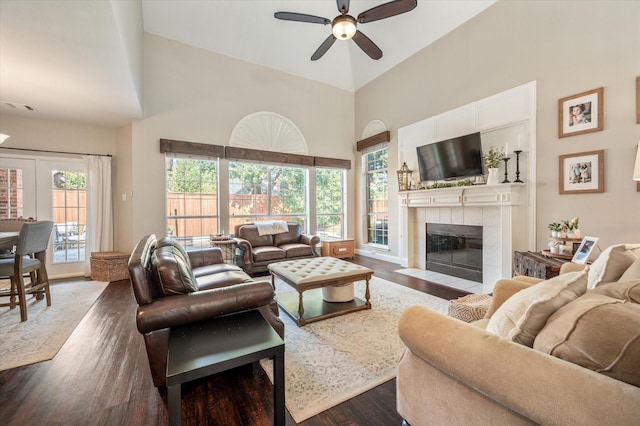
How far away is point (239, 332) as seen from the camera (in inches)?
60.6

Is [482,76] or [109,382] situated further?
[482,76]

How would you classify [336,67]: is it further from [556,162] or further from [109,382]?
[109,382]

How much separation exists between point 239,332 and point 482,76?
4770 mm

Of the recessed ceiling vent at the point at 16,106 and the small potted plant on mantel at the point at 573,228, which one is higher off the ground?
the recessed ceiling vent at the point at 16,106

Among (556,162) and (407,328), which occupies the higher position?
(556,162)

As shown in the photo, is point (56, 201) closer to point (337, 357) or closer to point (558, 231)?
point (337, 357)

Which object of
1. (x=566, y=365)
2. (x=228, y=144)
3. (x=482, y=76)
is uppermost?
(x=482, y=76)

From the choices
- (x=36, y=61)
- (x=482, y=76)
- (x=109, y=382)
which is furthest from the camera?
(x=482, y=76)

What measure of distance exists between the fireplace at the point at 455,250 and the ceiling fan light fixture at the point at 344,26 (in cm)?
335

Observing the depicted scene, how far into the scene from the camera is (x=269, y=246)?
199 inches

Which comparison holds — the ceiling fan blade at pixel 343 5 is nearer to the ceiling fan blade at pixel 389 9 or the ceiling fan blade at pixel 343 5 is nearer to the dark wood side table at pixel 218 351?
the ceiling fan blade at pixel 389 9

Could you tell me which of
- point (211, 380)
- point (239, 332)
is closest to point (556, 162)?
point (239, 332)

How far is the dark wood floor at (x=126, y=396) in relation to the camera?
1.54 m

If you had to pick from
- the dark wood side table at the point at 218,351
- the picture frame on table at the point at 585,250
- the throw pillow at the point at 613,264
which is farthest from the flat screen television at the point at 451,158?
the dark wood side table at the point at 218,351
